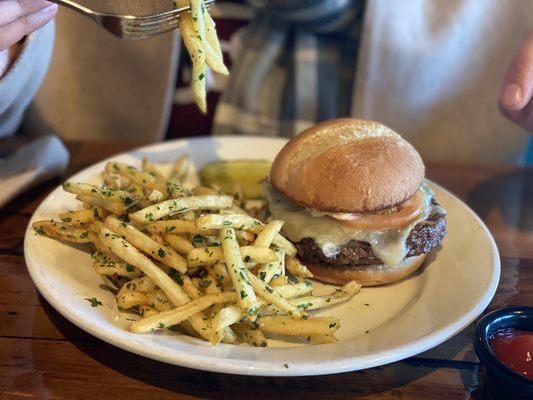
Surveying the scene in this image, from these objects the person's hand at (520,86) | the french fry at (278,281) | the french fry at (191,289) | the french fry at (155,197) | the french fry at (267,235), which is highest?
the person's hand at (520,86)

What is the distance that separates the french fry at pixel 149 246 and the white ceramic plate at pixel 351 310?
0.57ft

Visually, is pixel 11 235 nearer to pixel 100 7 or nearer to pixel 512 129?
pixel 100 7

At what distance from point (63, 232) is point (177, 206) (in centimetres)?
37

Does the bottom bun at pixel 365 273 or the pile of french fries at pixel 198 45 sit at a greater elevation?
the pile of french fries at pixel 198 45

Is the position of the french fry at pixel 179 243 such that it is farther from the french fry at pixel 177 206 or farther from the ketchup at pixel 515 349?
the ketchup at pixel 515 349

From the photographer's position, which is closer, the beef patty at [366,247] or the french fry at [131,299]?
the french fry at [131,299]

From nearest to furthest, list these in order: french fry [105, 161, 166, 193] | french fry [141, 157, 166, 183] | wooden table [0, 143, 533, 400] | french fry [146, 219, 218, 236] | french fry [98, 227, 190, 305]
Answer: wooden table [0, 143, 533, 400], french fry [98, 227, 190, 305], french fry [146, 219, 218, 236], french fry [105, 161, 166, 193], french fry [141, 157, 166, 183]

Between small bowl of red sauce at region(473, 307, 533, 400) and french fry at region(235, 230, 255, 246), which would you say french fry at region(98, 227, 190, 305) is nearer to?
french fry at region(235, 230, 255, 246)

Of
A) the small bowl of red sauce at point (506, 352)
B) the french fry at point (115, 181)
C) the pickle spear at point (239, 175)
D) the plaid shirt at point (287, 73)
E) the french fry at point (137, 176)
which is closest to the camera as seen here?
the small bowl of red sauce at point (506, 352)

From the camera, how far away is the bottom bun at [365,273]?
1.76 meters

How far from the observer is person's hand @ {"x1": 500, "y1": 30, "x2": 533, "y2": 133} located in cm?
193

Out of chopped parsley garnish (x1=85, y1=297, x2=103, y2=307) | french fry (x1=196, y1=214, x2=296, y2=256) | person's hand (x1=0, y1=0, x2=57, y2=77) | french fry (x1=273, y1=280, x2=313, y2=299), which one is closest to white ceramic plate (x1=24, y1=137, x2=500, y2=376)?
chopped parsley garnish (x1=85, y1=297, x2=103, y2=307)

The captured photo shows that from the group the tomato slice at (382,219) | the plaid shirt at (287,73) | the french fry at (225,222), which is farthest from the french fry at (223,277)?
the plaid shirt at (287,73)

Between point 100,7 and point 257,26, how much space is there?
1.46 m
